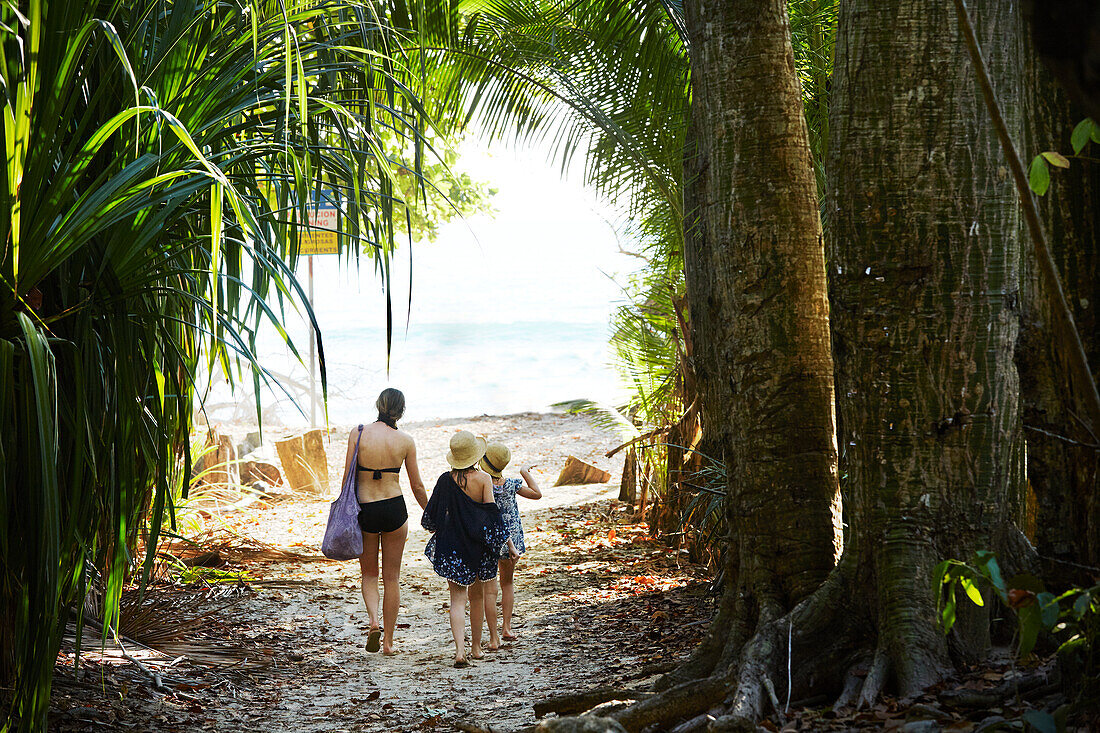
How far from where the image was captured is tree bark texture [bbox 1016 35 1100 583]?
7.92ft

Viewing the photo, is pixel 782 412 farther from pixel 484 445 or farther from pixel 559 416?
pixel 559 416

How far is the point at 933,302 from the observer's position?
2.82 meters

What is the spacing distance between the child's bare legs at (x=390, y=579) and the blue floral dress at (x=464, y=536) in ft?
1.07

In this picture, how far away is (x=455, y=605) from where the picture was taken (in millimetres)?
5344

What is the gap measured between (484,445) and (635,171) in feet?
8.54

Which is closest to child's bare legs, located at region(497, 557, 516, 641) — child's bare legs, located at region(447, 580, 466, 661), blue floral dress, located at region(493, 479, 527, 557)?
blue floral dress, located at region(493, 479, 527, 557)

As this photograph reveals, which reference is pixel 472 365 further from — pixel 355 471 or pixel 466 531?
pixel 466 531

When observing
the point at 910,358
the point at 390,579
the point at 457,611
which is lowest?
the point at 457,611

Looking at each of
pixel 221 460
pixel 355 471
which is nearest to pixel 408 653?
pixel 355 471

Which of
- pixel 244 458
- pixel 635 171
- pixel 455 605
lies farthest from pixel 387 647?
pixel 244 458

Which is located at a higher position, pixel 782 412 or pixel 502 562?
pixel 782 412

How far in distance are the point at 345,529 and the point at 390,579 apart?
0.46 metres

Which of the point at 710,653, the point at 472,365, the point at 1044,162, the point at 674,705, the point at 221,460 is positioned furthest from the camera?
the point at 472,365

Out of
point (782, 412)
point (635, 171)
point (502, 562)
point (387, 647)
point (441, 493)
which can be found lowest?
point (387, 647)
